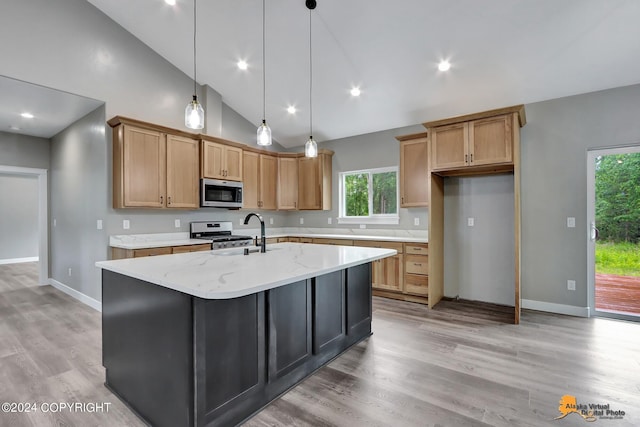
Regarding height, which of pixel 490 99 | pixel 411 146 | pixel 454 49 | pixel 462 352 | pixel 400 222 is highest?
pixel 454 49

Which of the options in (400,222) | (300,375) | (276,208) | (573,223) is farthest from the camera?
(276,208)

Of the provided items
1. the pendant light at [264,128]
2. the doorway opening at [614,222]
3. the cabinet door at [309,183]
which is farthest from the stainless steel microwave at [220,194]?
the doorway opening at [614,222]

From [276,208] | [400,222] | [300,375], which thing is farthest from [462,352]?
[276,208]

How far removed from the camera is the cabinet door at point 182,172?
4.12 m

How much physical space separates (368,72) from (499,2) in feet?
5.00

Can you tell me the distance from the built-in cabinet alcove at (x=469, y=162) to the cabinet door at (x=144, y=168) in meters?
3.51

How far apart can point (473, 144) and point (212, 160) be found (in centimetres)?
355

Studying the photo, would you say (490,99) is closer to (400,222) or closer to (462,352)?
(400,222)

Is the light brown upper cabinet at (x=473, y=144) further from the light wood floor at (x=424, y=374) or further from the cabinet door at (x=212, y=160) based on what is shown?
the cabinet door at (x=212, y=160)

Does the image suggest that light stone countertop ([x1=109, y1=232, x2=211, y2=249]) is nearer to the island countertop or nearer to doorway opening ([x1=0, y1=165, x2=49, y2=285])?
the island countertop

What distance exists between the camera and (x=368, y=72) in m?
3.84

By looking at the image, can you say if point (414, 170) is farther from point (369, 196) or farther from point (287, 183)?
point (287, 183)

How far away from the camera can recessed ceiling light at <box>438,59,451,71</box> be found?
3413mm

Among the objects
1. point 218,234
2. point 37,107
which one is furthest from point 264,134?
point 37,107
